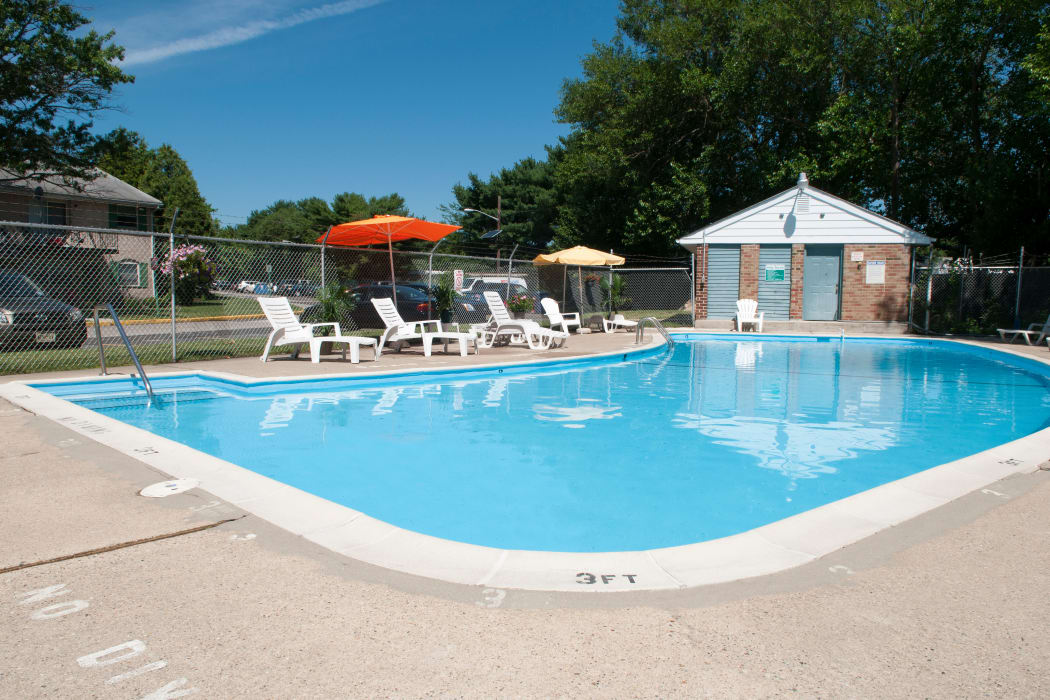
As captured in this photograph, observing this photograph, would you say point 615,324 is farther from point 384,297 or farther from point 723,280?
point 384,297

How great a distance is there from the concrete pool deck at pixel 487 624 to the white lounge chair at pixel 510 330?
9.96 m

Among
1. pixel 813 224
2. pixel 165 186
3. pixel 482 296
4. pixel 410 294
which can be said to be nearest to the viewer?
pixel 410 294

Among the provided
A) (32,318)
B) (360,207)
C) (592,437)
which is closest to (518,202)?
(360,207)

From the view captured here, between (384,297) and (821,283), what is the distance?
12.3 meters

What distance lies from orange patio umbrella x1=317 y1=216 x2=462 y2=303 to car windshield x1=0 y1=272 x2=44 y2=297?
4992 mm

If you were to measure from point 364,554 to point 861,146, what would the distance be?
24.6 m

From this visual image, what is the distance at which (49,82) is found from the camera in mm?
20969

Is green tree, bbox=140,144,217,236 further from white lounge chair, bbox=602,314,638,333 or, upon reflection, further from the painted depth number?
the painted depth number

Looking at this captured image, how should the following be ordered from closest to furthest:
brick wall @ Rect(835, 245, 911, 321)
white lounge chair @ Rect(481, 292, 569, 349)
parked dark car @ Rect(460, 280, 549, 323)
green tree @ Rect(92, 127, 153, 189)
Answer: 1. white lounge chair @ Rect(481, 292, 569, 349)
2. parked dark car @ Rect(460, 280, 549, 323)
3. brick wall @ Rect(835, 245, 911, 321)
4. green tree @ Rect(92, 127, 153, 189)

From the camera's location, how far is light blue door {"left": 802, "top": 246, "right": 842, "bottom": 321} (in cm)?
1869

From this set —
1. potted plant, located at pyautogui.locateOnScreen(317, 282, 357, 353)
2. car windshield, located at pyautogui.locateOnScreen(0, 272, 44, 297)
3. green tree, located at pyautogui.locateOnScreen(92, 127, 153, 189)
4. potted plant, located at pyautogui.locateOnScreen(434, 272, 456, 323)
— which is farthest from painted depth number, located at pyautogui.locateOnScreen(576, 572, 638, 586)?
green tree, located at pyautogui.locateOnScreen(92, 127, 153, 189)

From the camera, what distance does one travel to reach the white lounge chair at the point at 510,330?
13.0 m

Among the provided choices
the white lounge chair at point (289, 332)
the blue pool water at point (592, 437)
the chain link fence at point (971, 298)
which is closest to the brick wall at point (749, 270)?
the chain link fence at point (971, 298)

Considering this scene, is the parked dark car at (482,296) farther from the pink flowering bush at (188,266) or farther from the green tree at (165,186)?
the green tree at (165,186)
